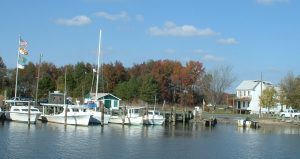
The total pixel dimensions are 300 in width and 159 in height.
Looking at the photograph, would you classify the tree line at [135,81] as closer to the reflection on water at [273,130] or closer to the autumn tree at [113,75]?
the autumn tree at [113,75]

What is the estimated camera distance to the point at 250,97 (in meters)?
122

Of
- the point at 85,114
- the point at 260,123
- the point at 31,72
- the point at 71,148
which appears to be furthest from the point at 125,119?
the point at 31,72

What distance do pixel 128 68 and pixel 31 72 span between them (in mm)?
26094

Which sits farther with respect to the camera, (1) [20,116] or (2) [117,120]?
(2) [117,120]

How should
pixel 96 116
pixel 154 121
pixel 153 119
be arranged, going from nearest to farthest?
1. pixel 96 116
2. pixel 153 119
3. pixel 154 121

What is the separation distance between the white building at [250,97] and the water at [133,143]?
170 ft

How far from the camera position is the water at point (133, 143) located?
4156 cm

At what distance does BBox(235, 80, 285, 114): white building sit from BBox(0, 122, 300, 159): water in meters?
51.9

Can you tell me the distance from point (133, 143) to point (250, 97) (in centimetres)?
7711

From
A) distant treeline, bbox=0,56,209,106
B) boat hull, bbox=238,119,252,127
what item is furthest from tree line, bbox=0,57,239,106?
boat hull, bbox=238,119,252,127

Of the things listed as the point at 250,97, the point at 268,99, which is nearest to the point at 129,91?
the point at 268,99

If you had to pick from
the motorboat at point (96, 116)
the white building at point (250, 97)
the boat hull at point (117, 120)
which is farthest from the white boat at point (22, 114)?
the white building at point (250, 97)

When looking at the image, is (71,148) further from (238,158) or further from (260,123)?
(260,123)

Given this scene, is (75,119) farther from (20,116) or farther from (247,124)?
(247,124)
